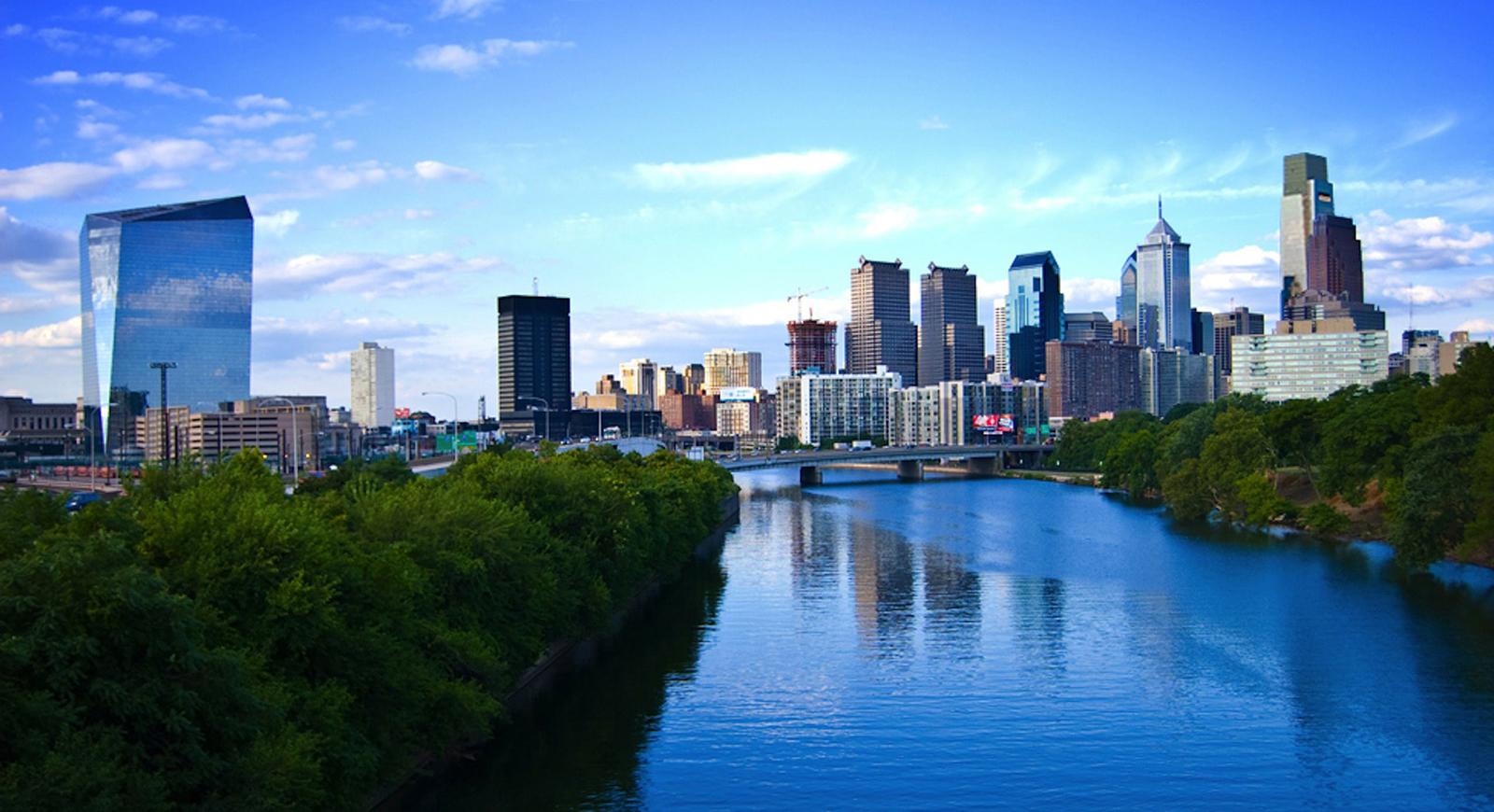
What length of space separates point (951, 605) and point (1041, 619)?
19.5 feet

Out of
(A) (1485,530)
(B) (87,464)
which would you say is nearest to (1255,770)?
(A) (1485,530)

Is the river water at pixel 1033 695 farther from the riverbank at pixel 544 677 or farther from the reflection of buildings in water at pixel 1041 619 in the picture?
the riverbank at pixel 544 677

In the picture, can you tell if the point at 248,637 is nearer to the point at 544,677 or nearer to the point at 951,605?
the point at 544,677

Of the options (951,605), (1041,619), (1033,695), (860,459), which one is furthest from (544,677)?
(860,459)

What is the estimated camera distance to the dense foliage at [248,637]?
21.9 meters

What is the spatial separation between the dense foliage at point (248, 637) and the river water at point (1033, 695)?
3.74m

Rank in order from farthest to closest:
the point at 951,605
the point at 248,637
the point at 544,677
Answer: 1. the point at 951,605
2. the point at 544,677
3. the point at 248,637

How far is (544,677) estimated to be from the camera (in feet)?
157

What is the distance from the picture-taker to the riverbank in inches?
1340

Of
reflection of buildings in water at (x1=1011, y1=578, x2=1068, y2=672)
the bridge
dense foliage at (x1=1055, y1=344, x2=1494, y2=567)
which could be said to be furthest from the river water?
the bridge

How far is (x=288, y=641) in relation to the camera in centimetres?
2820

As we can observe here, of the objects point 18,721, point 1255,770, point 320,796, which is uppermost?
point 18,721

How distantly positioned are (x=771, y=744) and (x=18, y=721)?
2141 centimetres

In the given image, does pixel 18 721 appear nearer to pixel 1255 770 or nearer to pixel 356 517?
pixel 356 517
